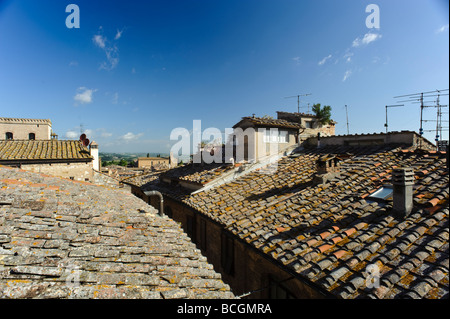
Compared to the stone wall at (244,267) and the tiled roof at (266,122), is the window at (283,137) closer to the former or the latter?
the tiled roof at (266,122)

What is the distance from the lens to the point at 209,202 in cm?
912

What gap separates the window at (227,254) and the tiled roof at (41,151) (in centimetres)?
1621

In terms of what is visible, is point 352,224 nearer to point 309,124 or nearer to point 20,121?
point 309,124

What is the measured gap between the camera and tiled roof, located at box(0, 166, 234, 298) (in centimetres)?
249

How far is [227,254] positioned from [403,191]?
5298 millimetres

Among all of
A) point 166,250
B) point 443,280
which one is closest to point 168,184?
point 166,250

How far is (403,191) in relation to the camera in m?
4.84

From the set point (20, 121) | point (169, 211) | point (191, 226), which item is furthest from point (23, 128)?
point (191, 226)

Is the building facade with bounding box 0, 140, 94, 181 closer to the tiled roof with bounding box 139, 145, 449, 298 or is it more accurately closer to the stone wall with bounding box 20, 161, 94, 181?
the stone wall with bounding box 20, 161, 94, 181

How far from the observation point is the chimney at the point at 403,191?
4789mm

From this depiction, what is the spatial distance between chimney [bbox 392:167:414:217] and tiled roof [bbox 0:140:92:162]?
20.6 m
